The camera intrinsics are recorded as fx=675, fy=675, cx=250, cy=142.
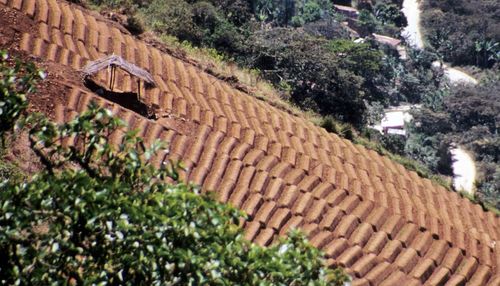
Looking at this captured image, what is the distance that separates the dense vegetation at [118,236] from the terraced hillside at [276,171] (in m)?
3.27

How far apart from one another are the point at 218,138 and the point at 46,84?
2.12m

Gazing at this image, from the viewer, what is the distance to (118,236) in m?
3.68

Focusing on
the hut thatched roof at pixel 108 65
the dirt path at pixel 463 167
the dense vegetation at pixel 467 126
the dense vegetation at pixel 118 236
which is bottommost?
the dirt path at pixel 463 167

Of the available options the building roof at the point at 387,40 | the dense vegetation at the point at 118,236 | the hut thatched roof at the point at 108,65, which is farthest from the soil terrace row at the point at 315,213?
the building roof at the point at 387,40

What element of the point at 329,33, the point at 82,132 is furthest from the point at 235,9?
the point at 82,132

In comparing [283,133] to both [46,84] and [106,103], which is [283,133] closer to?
[106,103]

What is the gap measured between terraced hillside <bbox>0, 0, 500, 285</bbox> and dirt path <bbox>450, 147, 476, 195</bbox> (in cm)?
3087

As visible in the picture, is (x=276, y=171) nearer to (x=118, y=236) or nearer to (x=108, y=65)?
(x=108, y=65)

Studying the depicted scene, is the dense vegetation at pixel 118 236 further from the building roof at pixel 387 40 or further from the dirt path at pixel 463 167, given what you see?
the building roof at pixel 387 40

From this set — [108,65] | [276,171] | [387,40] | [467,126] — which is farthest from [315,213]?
[387,40]

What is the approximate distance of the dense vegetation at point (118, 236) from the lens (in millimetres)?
3619

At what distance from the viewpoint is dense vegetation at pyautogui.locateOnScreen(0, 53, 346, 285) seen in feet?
11.9

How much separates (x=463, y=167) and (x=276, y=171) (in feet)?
118

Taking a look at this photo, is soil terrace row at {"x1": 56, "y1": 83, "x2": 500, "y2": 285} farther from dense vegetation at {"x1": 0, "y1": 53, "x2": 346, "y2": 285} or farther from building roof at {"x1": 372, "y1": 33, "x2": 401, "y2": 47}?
building roof at {"x1": 372, "y1": 33, "x2": 401, "y2": 47}
